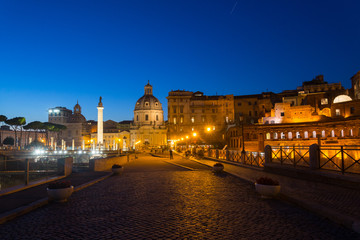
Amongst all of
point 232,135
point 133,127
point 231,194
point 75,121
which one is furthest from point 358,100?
point 75,121

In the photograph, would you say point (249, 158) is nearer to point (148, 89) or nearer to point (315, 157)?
point (315, 157)

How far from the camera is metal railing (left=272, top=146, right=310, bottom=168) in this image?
51.4 ft

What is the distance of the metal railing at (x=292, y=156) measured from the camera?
1568cm

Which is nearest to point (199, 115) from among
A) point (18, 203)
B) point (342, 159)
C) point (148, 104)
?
point (148, 104)

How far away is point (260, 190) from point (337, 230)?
376 cm

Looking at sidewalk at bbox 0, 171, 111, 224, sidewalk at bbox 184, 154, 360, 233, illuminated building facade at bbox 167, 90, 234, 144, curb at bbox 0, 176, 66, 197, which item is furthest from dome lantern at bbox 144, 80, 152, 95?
sidewalk at bbox 184, 154, 360, 233

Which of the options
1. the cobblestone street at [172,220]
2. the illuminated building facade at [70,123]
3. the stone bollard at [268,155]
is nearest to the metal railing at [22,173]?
the cobblestone street at [172,220]

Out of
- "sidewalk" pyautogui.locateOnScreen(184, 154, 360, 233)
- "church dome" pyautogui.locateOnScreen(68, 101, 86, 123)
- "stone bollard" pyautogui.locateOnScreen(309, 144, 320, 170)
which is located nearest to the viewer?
"sidewalk" pyautogui.locateOnScreen(184, 154, 360, 233)

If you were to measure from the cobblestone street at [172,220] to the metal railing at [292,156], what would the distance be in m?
6.28

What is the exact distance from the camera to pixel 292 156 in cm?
1705

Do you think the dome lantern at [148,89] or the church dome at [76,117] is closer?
the dome lantern at [148,89]

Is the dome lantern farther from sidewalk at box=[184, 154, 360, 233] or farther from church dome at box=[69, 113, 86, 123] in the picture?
sidewalk at box=[184, 154, 360, 233]

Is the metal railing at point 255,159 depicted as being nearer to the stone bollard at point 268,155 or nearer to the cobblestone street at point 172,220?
the stone bollard at point 268,155

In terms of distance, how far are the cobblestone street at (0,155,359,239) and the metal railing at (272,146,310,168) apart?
6282 mm
